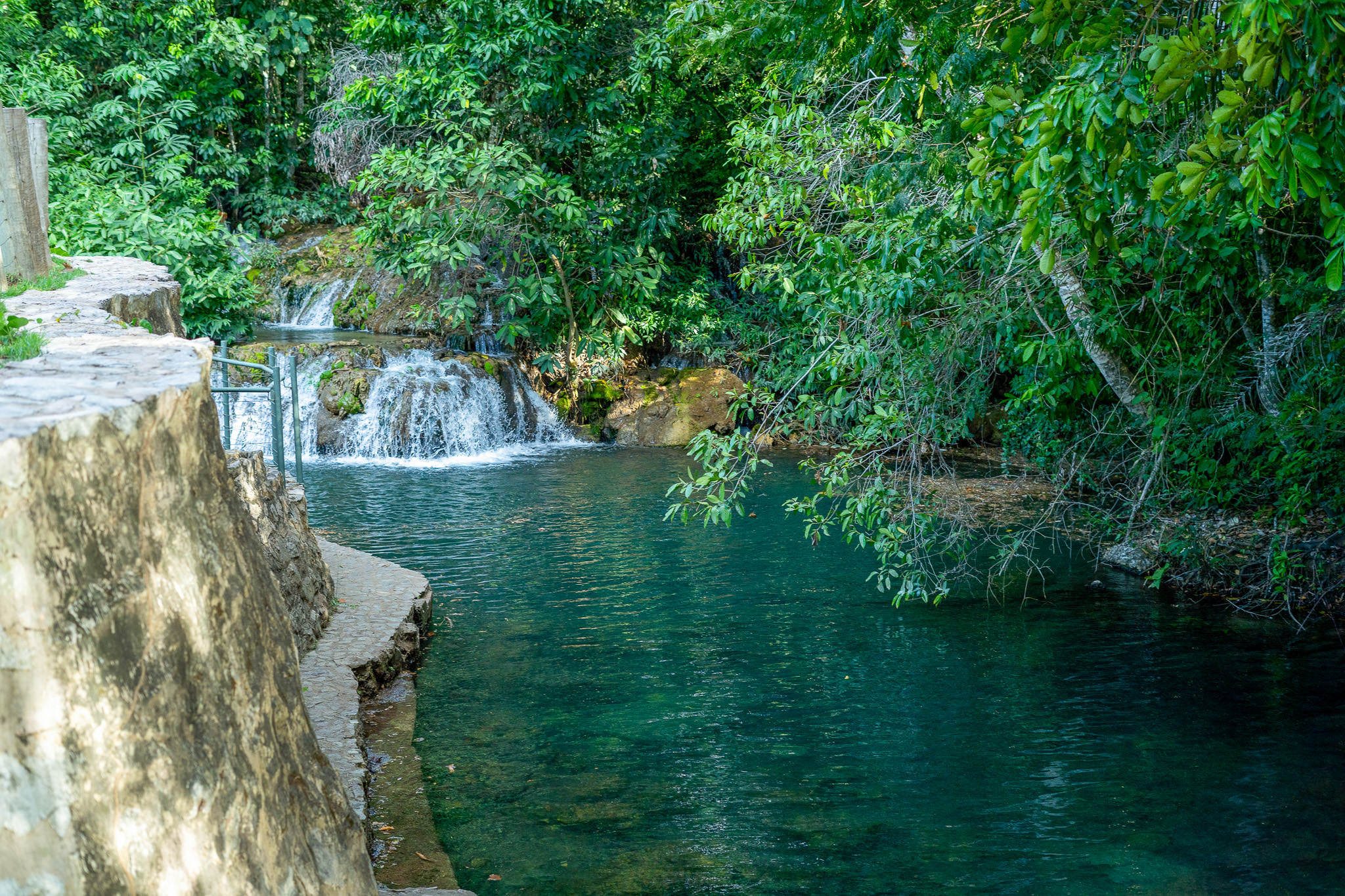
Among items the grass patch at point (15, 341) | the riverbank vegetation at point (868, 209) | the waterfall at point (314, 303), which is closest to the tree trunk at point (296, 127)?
the riverbank vegetation at point (868, 209)

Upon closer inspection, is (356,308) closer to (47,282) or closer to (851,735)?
(47,282)

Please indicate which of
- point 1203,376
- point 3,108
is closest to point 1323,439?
point 1203,376

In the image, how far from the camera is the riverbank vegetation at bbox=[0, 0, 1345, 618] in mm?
4613

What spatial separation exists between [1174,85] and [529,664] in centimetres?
560

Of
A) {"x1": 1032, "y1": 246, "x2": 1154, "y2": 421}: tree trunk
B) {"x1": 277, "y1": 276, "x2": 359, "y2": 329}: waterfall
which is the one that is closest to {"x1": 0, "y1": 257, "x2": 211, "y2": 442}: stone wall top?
{"x1": 1032, "y1": 246, "x2": 1154, "y2": 421}: tree trunk

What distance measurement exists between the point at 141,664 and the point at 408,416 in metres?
14.2

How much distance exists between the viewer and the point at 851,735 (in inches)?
268

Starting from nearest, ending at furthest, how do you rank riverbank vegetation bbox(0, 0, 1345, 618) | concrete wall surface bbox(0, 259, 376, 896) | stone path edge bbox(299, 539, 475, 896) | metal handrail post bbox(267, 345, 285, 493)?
1. concrete wall surface bbox(0, 259, 376, 896)
2. riverbank vegetation bbox(0, 0, 1345, 618)
3. stone path edge bbox(299, 539, 475, 896)
4. metal handrail post bbox(267, 345, 285, 493)

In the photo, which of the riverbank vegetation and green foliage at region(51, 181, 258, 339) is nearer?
the riverbank vegetation

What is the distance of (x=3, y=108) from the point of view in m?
7.00

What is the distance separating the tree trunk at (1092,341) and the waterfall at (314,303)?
15.6 m

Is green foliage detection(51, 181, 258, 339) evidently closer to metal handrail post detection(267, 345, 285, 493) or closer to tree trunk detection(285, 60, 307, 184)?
tree trunk detection(285, 60, 307, 184)

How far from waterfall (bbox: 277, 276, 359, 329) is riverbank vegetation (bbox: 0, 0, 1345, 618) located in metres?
2.21

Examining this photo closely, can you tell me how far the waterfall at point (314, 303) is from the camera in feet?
68.9
